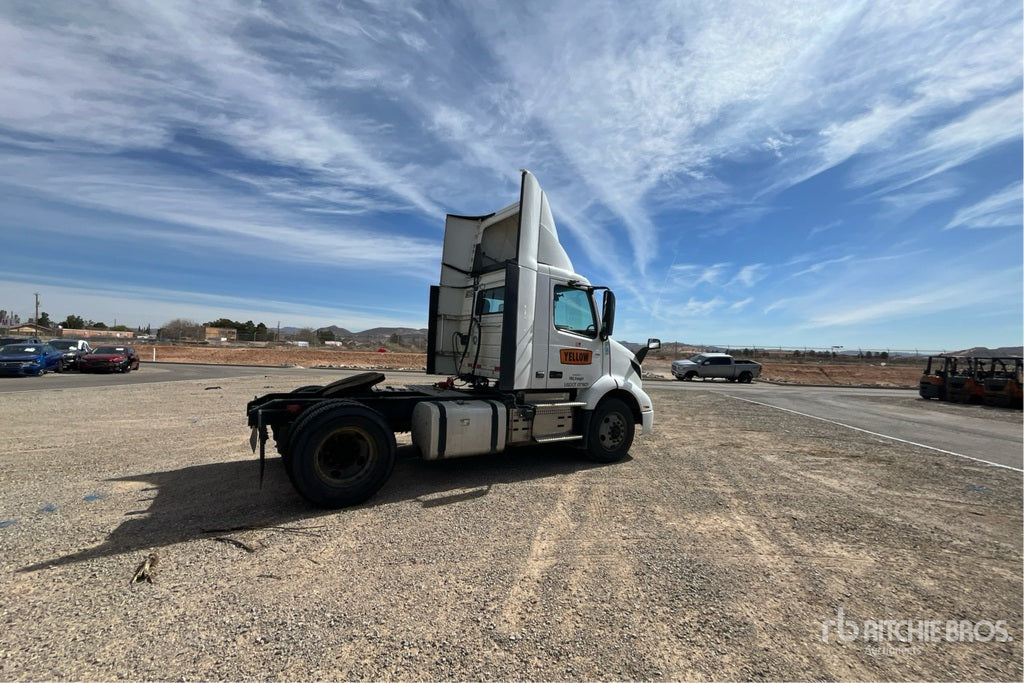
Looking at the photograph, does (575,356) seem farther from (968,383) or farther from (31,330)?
(31,330)

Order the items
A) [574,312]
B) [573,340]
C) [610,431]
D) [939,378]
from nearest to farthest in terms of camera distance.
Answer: [573,340] < [574,312] < [610,431] < [939,378]

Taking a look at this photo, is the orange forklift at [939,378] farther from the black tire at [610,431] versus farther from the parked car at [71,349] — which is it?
the parked car at [71,349]

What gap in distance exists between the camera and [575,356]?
657 cm

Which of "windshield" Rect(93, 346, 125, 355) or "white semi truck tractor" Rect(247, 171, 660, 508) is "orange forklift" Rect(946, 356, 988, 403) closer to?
"white semi truck tractor" Rect(247, 171, 660, 508)

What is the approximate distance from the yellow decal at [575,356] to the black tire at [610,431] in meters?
0.74

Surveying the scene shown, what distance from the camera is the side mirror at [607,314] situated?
22.1 feet

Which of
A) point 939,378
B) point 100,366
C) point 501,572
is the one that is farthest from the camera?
point 939,378

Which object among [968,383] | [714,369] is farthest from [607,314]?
[714,369]

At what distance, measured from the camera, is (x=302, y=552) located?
3.63 metres

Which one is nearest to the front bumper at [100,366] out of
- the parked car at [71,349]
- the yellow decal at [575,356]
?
the parked car at [71,349]

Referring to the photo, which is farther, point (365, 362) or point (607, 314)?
point (365, 362)

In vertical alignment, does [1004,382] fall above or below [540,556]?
above

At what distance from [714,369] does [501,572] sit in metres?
29.9

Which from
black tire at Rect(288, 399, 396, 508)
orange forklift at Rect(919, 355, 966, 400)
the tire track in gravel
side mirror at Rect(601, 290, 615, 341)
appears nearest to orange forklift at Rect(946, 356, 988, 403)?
orange forklift at Rect(919, 355, 966, 400)
